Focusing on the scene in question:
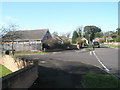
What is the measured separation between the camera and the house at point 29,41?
1320 inches

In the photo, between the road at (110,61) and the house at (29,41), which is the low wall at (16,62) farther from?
the house at (29,41)

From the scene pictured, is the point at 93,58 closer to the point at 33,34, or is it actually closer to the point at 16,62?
the point at 16,62

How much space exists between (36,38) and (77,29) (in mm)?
48315

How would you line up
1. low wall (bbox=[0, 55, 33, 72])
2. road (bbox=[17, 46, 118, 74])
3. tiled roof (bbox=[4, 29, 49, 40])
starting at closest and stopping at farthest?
low wall (bbox=[0, 55, 33, 72]) < road (bbox=[17, 46, 118, 74]) < tiled roof (bbox=[4, 29, 49, 40])

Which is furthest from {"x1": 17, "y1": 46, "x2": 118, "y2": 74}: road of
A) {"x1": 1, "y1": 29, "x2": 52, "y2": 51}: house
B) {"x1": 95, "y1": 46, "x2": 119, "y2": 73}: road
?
{"x1": 1, "y1": 29, "x2": 52, "y2": 51}: house

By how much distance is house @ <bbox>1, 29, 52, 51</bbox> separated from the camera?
110ft

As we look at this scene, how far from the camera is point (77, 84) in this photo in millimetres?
6648

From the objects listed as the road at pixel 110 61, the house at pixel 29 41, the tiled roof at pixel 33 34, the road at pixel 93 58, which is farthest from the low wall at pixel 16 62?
the tiled roof at pixel 33 34

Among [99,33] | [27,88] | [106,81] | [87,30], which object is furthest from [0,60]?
[99,33]

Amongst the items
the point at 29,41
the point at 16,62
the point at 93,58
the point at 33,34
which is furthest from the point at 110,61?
the point at 33,34

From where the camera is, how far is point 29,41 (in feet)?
133

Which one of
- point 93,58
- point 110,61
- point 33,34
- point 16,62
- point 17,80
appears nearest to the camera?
point 17,80

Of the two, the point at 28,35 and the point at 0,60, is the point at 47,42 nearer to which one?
the point at 28,35

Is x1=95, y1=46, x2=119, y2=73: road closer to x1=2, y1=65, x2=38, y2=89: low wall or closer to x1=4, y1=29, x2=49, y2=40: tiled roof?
x1=2, y1=65, x2=38, y2=89: low wall
